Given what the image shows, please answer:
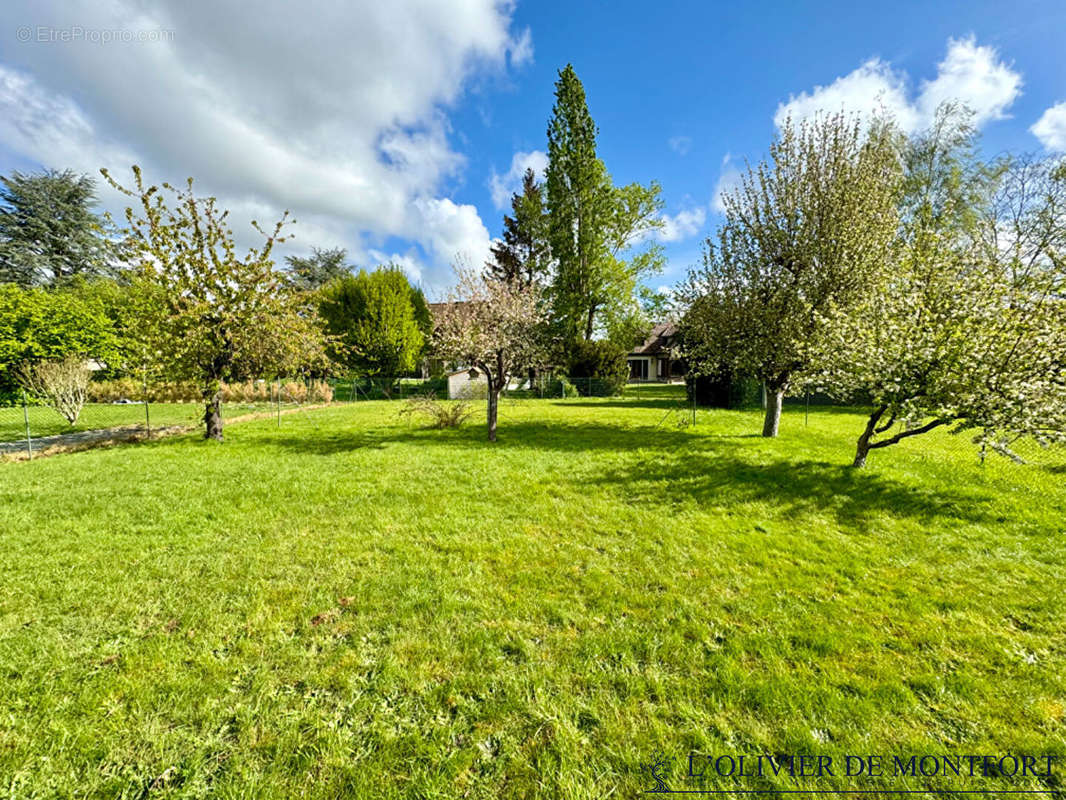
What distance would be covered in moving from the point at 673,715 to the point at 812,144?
12900 mm

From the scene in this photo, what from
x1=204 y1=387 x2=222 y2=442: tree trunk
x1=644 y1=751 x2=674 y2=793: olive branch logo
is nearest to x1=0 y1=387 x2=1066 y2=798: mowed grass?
x1=644 y1=751 x2=674 y2=793: olive branch logo

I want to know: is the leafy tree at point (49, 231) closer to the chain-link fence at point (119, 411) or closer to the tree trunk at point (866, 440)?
the chain-link fence at point (119, 411)

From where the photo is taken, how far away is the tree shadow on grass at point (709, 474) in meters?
6.05

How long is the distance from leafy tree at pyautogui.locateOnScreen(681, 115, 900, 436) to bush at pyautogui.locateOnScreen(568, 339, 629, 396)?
1385 cm

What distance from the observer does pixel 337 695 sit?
2.60 m

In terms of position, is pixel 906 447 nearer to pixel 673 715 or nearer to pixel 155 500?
pixel 673 715

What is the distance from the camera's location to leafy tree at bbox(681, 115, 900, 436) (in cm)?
916

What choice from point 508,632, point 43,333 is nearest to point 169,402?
point 43,333

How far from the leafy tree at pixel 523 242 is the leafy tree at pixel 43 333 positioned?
22.5 meters

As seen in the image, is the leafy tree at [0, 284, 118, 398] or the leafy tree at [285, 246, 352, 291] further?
the leafy tree at [285, 246, 352, 291]

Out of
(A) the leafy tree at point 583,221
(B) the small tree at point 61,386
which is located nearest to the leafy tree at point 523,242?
(A) the leafy tree at point 583,221

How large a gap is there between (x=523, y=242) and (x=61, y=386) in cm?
2772

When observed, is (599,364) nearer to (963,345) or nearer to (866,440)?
(866,440)

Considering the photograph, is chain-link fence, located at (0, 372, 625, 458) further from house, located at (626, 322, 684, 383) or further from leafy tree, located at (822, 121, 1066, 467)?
house, located at (626, 322, 684, 383)
